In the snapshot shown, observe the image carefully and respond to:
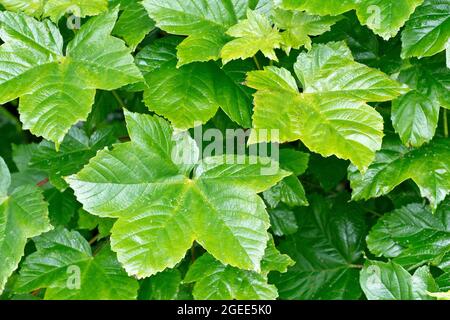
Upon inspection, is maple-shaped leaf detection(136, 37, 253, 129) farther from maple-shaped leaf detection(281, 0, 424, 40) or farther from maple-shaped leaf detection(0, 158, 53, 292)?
maple-shaped leaf detection(0, 158, 53, 292)

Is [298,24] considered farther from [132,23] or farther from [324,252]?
[324,252]

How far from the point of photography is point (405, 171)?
1711 mm

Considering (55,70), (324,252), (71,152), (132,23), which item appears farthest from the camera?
(324,252)

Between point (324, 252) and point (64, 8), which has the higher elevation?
point (64, 8)

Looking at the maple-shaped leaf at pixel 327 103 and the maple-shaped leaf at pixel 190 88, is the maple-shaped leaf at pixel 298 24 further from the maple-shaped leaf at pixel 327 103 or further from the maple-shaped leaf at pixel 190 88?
the maple-shaped leaf at pixel 190 88

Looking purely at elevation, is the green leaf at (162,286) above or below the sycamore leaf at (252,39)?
below

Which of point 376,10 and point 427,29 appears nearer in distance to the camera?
point 376,10

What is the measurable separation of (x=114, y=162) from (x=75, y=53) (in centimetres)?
32

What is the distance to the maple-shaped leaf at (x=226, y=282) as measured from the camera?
155 centimetres

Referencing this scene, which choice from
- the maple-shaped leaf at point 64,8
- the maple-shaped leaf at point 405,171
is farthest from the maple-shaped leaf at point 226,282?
the maple-shaped leaf at point 64,8

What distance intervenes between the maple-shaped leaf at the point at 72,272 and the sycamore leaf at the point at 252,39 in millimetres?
614

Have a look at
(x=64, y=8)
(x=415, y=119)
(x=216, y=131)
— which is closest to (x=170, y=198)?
(x=216, y=131)

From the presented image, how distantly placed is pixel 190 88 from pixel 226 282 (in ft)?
1.70

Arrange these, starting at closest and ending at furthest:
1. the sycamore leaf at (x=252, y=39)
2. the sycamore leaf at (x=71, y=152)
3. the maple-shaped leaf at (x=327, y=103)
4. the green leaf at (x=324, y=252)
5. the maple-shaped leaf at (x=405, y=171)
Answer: the maple-shaped leaf at (x=327, y=103)
the sycamore leaf at (x=252, y=39)
the maple-shaped leaf at (x=405, y=171)
the sycamore leaf at (x=71, y=152)
the green leaf at (x=324, y=252)
